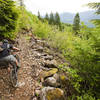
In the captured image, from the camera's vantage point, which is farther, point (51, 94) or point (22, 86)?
point (22, 86)

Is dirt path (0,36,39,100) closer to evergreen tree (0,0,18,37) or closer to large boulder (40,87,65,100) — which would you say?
large boulder (40,87,65,100)

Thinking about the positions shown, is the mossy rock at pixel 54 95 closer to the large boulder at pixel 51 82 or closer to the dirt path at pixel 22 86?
the large boulder at pixel 51 82

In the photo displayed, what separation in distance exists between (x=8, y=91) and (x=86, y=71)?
362 centimetres

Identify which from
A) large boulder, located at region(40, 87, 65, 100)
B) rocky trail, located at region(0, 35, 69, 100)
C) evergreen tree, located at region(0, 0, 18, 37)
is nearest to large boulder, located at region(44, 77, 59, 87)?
rocky trail, located at region(0, 35, 69, 100)

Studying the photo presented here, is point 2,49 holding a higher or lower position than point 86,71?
higher

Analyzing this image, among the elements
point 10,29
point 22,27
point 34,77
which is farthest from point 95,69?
point 22,27

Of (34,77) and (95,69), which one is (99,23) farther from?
(34,77)

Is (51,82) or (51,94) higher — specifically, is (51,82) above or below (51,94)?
above

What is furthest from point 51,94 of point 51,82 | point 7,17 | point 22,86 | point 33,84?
point 7,17

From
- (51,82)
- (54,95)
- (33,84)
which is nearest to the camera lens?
(54,95)

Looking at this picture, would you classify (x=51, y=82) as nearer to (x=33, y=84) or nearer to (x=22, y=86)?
(x=33, y=84)

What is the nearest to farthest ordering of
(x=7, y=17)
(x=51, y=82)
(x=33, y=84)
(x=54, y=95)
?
1. (x=54, y=95)
2. (x=51, y=82)
3. (x=33, y=84)
4. (x=7, y=17)

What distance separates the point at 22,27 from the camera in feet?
38.5

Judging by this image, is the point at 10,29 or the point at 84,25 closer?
the point at 84,25
